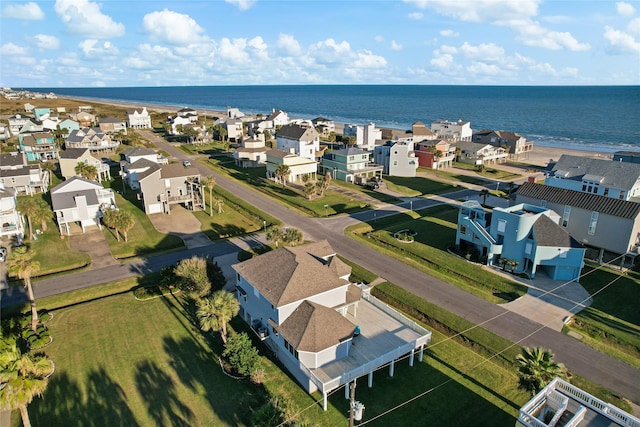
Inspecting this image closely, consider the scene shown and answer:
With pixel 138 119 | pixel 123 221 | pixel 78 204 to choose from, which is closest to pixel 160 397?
pixel 123 221

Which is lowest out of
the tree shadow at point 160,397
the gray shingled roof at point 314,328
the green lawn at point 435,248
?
the tree shadow at point 160,397

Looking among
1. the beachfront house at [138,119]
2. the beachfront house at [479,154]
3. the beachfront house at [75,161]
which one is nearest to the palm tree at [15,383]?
the beachfront house at [75,161]

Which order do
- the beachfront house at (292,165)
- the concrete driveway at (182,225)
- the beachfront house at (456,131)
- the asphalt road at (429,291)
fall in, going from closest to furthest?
1. the asphalt road at (429,291)
2. the concrete driveway at (182,225)
3. the beachfront house at (292,165)
4. the beachfront house at (456,131)

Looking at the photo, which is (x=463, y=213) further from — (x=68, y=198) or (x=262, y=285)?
(x=68, y=198)

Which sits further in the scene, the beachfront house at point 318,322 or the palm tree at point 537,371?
the beachfront house at point 318,322

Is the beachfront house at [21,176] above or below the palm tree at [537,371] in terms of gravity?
above

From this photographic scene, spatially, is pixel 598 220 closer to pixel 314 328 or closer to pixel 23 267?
pixel 314 328

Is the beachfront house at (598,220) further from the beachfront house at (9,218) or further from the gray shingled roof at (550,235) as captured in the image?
the beachfront house at (9,218)

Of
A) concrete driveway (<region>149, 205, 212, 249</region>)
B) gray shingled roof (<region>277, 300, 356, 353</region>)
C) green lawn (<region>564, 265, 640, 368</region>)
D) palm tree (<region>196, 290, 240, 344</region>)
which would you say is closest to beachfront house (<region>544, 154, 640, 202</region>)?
green lawn (<region>564, 265, 640, 368</region>)
